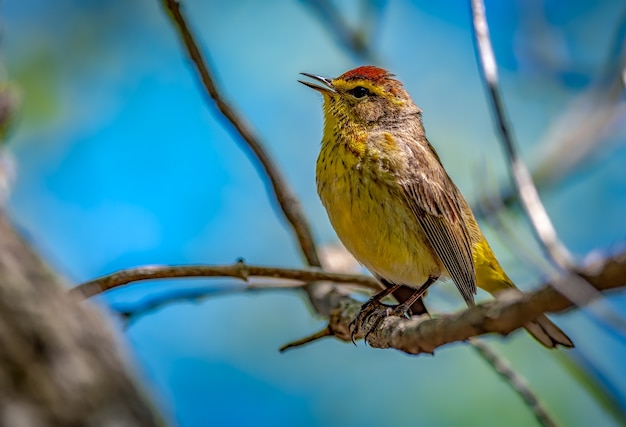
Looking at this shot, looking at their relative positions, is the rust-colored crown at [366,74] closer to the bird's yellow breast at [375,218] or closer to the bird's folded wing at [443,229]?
the bird's yellow breast at [375,218]

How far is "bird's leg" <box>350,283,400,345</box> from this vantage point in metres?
3.90

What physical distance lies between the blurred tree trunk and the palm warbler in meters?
2.67

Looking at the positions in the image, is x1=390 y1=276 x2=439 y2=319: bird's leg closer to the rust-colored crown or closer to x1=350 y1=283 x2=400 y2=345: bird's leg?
x1=350 y1=283 x2=400 y2=345: bird's leg

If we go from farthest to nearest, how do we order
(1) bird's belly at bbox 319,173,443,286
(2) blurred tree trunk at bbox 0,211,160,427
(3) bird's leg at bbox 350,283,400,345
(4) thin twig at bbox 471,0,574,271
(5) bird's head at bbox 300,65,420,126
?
(5) bird's head at bbox 300,65,420,126 < (1) bird's belly at bbox 319,173,443,286 < (3) bird's leg at bbox 350,283,400,345 < (4) thin twig at bbox 471,0,574,271 < (2) blurred tree trunk at bbox 0,211,160,427

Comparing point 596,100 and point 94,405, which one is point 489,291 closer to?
point 596,100

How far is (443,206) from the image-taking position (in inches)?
191

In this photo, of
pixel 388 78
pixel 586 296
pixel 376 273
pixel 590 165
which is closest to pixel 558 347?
pixel 376 273

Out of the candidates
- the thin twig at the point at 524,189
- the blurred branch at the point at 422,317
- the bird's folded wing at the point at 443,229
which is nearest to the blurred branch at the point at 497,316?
the blurred branch at the point at 422,317

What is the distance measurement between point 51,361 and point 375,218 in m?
3.16

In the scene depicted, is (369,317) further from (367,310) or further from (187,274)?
(187,274)

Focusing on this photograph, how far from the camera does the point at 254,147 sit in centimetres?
453

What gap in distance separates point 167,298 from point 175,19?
1.62m

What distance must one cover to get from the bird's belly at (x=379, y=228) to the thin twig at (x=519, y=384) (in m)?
0.66

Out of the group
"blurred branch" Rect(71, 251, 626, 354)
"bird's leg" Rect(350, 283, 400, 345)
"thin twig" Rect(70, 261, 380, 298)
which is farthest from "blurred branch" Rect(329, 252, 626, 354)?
"thin twig" Rect(70, 261, 380, 298)
